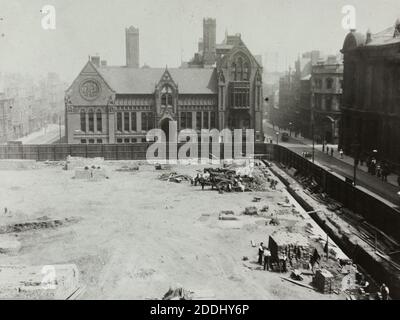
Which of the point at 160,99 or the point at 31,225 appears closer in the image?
the point at 31,225

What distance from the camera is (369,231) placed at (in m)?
30.4

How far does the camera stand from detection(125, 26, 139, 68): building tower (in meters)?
80.0

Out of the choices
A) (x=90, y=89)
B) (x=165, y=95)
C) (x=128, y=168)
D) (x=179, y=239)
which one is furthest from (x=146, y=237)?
(x=165, y=95)

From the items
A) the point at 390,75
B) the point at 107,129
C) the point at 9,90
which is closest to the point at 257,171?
the point at 390,75

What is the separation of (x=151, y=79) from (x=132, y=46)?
10688 millimetres

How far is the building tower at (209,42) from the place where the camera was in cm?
8238

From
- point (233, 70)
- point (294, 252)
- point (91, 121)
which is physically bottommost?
point (294, 252)

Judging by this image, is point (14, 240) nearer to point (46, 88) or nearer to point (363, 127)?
point (363, 127)

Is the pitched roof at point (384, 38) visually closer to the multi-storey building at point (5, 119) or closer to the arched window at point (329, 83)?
the arched window at point (329, 83)

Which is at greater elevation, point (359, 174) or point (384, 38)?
point (384, 38)

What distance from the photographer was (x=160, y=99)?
234 feet

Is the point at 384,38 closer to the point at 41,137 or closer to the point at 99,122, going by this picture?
the point at 99,122

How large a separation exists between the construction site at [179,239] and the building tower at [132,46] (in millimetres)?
35872

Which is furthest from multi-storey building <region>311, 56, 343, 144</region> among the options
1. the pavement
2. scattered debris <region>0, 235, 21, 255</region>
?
scattered debris <region>0, 235, 21, 255</region>
